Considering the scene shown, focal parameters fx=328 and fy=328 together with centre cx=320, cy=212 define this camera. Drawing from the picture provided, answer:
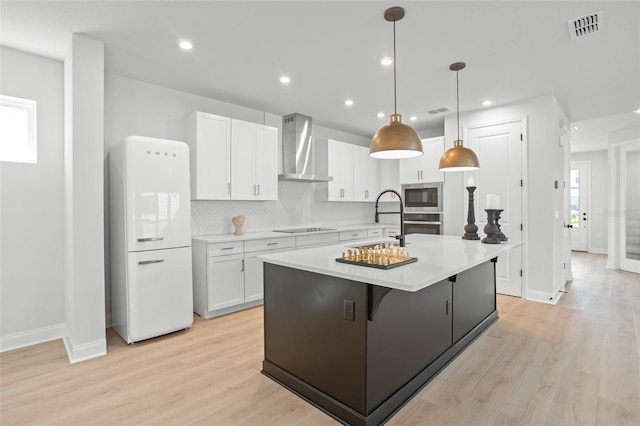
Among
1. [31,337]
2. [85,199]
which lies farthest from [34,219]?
[31,337]

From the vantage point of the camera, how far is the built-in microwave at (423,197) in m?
5.39

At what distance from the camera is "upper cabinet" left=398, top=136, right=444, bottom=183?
17.7 ft

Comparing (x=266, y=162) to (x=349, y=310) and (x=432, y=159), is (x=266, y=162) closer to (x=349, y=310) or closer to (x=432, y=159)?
(x=432, y=159)

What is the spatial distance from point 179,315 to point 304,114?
333cm

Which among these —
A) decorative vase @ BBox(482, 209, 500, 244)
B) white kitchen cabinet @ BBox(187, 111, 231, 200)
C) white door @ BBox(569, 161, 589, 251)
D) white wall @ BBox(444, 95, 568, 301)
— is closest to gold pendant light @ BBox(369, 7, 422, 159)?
decorative vase @ BBox(482, 209, 500, 244)

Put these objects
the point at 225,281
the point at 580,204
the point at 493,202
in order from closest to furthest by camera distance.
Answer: the point at 493,202, the point at 225,281, the point at 580,204

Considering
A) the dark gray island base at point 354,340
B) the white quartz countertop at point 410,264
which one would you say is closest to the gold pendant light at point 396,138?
the white quartz countertop at point 410,264

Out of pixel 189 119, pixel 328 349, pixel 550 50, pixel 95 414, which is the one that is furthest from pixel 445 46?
pixel 95 414

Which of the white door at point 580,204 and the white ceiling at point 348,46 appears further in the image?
the white door at point 580,204

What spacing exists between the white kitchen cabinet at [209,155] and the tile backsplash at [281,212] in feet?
1.18

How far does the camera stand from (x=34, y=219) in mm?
3117

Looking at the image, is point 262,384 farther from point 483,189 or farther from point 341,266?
point 483,189

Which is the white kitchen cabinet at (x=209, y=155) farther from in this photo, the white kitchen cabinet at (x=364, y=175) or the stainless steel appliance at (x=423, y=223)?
the stainless steel appliance at (x=423, y=223)

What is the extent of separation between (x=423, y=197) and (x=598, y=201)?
609 cm
